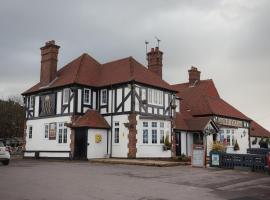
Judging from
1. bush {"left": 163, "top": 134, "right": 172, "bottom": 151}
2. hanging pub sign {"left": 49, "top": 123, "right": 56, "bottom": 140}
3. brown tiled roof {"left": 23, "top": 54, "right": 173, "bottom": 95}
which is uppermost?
brown tiled roof {"left": 23, "top": 54, "right": 173, "bottom": 95}

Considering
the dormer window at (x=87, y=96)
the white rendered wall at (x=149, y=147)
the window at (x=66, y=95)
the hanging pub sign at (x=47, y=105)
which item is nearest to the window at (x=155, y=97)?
the white rendered wall at (x=149, y=147)

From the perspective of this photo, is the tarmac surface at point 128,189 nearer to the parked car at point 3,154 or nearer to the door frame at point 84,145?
the parked car at point 3,154

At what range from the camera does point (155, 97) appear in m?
30.0

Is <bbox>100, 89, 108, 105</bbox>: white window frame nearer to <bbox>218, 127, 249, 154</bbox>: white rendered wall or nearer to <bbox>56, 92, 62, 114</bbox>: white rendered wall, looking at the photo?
<bbox>56, 92, 62, 114</bbox>: white rendered wall

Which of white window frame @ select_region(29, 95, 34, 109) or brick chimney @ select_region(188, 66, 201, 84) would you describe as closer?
white window frame @ select_region(29, 95, 34, 109)

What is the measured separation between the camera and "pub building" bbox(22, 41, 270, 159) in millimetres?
28141

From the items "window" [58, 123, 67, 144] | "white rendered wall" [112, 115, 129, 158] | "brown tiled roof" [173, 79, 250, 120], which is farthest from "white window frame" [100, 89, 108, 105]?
"brown tiled roof" [173, 79, 250, 120]

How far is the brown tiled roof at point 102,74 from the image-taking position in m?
29.5

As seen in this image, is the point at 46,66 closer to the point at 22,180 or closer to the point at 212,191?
the point at 22,180

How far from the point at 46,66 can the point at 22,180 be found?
20.6m

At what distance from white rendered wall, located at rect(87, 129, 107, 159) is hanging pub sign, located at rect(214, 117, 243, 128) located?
13.4 meters

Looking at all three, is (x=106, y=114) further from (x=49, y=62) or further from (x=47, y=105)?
(x=49, y=62)

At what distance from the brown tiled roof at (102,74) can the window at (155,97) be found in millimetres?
556

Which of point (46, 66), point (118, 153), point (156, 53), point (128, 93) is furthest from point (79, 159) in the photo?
point (156, 53)
